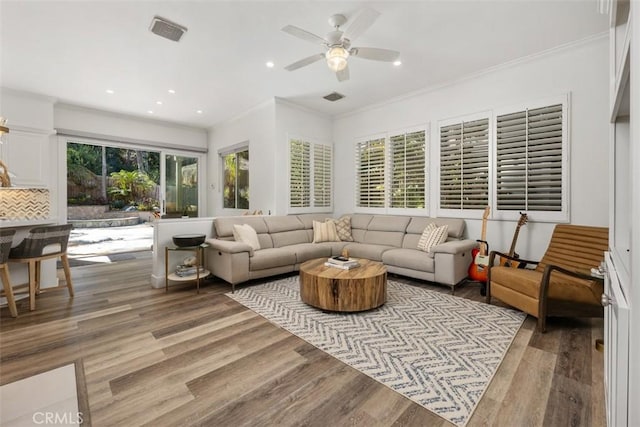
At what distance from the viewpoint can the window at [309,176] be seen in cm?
555

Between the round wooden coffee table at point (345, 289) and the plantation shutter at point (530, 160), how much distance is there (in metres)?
2.25

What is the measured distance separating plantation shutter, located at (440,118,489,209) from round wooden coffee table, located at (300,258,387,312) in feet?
6.81

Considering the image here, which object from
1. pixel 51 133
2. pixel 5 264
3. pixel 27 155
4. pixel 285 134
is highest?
pixel 285 134

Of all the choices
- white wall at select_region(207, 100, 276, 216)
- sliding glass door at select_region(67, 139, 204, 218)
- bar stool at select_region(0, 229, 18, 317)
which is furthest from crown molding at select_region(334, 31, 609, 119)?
sliding glass door at select_region(67, 139, 204, 218)

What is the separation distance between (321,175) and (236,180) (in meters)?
1.96

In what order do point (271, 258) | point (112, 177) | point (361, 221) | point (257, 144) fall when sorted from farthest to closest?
point (112, 177)
point (257, 144)
point (361, 221)
point (271, 258)

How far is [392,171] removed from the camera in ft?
17.2

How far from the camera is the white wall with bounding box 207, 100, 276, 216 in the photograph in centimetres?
536

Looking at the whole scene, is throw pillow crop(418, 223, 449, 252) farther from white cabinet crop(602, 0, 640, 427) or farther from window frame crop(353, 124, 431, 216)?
white cabinet crop(602, 0, 640, 427)

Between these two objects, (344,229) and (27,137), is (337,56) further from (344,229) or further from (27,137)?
(27,137)

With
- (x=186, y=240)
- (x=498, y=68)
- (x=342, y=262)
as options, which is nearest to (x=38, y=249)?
(x=186, y=240)

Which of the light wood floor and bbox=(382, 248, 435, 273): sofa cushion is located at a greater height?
bbox=(382, 248, 435, 273): sofa cushion

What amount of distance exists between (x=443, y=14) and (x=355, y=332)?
3139mm

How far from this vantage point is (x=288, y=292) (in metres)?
3.71
